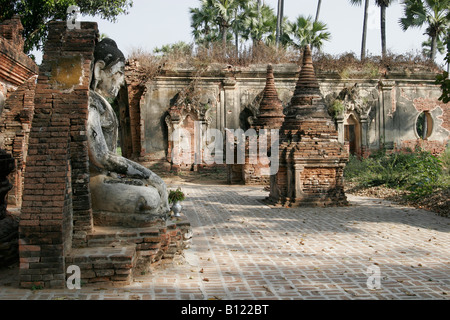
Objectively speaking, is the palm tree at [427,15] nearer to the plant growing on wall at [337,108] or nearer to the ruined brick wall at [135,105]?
the plant growing on wall at [337,108]

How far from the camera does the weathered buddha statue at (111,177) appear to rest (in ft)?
16.3

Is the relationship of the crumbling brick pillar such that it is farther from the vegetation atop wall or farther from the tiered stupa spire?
the vegetation atop wall

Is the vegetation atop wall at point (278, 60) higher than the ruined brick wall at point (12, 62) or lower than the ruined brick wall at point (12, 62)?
higher

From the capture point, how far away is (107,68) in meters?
5.47

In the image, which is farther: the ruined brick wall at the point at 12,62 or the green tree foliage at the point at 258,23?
the green tree foliage at the point at 258,23

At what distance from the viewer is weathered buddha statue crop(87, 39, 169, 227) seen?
498 cm

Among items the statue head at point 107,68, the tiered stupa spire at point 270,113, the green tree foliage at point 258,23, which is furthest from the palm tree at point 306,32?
the statue head at point 107,68

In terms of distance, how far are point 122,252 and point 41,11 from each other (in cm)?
1558

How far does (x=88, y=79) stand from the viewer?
190 inches

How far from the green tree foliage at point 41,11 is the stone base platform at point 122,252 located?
13429 millimetres

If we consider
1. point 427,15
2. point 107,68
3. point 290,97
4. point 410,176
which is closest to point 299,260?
point 107,68

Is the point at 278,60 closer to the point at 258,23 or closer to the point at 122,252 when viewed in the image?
A: the point at 258,23

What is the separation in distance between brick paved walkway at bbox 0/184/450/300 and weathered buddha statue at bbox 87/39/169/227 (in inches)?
29.8
